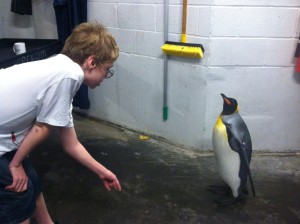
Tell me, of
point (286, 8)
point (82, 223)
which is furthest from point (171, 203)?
point (286, 8)

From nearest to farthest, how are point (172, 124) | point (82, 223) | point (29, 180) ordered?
point (29, 180)
point (82, 223)
point (172, 124)

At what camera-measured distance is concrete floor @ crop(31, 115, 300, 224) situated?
1676mm

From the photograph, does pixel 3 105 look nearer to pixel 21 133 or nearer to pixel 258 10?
pixel 21 133

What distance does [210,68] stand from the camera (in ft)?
6.91

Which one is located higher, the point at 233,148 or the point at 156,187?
the point at 233,148

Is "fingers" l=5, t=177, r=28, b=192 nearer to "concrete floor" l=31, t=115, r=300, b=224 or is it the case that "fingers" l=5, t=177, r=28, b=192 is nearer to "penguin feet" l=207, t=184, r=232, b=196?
"concrete floor" l=31, t=115, r=300, b=224

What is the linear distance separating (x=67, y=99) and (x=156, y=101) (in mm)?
1502

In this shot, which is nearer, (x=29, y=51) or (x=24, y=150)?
(x=24, y=150)

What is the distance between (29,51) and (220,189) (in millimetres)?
1600

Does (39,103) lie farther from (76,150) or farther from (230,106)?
(230,106)

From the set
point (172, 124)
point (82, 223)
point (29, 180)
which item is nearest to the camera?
point (29, 180)

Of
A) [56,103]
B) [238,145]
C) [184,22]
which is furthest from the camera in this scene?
[184,22]

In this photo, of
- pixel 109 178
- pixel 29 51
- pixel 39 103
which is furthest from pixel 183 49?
pixel 39 103

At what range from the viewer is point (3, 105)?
40.5 inches
